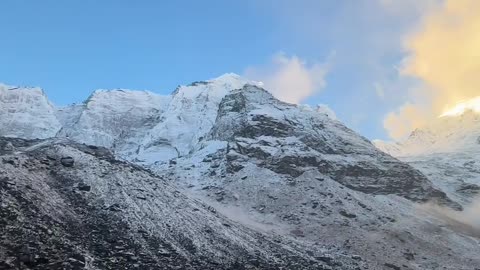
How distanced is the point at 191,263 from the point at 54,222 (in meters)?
14.1

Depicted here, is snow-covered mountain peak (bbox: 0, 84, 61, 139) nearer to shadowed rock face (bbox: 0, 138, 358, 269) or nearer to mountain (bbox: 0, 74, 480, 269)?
mountain (bbox: 0, 74, 480, 269)

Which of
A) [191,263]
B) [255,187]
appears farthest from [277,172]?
[191,263]

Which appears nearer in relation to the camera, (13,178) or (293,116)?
(13,178)

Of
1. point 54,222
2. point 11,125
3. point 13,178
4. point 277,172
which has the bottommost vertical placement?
point 54,222

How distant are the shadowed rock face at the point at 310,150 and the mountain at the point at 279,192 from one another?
0.28 metres

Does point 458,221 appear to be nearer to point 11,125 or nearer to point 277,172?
point 277,172

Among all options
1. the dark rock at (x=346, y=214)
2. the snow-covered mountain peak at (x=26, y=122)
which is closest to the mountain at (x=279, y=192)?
the dark rock at (x=346, y=214)

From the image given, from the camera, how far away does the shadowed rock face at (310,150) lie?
11862 centimetres

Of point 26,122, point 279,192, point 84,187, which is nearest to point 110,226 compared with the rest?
point 84,187

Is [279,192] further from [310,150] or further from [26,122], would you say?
[26,122]

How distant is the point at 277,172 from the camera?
376 ft

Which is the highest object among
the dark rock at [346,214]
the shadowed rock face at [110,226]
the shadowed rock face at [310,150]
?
the shadowed rock face at [310,150]

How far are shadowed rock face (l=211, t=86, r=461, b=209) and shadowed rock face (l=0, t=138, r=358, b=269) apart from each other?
124ft

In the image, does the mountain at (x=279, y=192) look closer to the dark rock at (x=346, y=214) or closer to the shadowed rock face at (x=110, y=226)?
the dark rock at (x=346, y=214)
